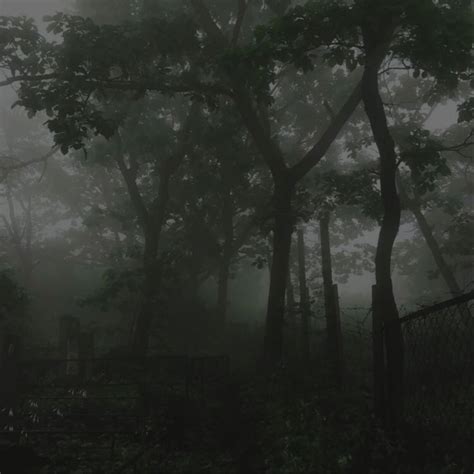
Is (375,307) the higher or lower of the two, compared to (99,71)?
lower

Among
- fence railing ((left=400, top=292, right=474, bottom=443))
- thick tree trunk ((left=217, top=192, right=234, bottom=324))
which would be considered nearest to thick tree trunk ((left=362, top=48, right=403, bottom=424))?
fence railing ((left=400, top=292, right=474, bottom=443))

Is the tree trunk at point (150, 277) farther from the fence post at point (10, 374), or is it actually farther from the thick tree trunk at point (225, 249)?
the fence post at point (10, 374)

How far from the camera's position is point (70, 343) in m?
14.1

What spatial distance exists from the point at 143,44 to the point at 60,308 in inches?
750

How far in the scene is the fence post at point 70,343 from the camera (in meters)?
→ 13.7

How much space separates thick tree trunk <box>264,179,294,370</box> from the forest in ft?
0.22

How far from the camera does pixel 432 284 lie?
112 ft

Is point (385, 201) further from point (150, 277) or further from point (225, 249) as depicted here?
point (225, 249)

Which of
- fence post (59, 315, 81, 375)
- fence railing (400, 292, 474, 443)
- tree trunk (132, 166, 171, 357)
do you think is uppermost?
tree trunk (132, 166, 171, 357)

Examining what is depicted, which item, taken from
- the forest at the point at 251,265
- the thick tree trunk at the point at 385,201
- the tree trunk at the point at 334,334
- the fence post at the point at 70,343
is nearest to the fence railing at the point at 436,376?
the forest at the point at 251,265

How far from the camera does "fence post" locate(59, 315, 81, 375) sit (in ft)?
45.0

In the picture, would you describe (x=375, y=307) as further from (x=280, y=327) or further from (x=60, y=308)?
(x=60, y=308)

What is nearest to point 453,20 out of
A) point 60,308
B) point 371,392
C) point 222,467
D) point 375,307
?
point 375,307

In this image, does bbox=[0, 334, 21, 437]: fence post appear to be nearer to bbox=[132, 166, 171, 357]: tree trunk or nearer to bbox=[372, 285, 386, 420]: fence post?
bbox=[132, 166, 171, 357]: tree trunk
